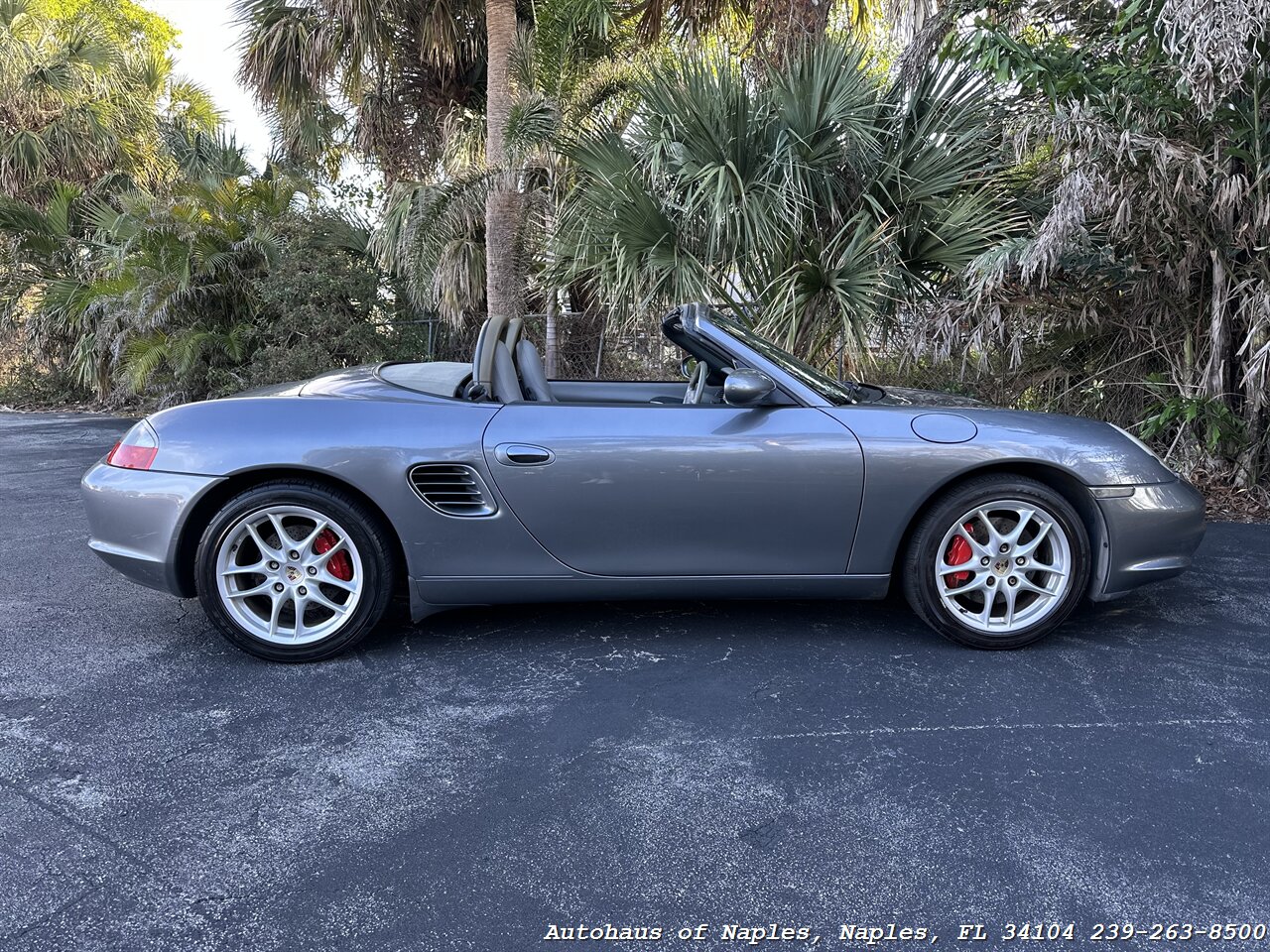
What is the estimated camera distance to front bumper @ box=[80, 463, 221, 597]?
120 inches

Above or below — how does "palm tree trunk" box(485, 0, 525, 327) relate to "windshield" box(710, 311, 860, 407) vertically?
above

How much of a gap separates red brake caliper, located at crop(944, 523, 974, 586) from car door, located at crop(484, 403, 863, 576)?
391 millimetres

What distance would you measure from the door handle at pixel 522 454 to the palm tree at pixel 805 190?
360cm

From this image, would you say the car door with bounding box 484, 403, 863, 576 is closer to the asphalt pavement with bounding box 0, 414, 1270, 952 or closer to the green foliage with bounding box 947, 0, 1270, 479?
the asphalt pavement with bounding box 0, 414, 1270, 952

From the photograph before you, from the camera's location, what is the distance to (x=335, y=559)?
316 centimetres

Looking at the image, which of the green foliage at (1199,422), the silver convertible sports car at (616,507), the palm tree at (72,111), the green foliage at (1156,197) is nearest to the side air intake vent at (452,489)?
the silver convertible sports car at (616,507)

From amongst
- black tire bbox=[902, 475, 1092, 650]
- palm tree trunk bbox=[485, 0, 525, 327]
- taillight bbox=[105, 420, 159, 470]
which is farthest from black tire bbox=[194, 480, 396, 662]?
palm tree trunk bbox=[485, 0, 525, 327]

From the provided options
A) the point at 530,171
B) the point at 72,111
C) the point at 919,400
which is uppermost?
the point at 72,111

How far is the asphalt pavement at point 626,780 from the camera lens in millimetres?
1847

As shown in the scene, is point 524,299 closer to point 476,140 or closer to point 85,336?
point 476,140

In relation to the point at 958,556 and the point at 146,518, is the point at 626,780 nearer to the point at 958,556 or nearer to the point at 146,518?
the point at 958,556

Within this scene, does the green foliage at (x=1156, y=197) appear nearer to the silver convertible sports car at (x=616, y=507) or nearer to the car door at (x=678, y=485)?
the silver convertible sports car at (x=616, y=507)

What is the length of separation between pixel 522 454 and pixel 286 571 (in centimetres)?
93

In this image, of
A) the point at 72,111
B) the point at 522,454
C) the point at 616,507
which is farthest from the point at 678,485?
the point at 72,111
